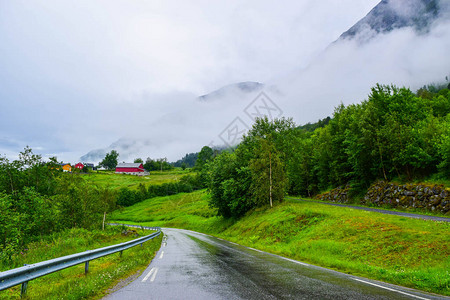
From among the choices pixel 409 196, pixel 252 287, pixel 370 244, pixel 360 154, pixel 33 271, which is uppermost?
pixel 360 154

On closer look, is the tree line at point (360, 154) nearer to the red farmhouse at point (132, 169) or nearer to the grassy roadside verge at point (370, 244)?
the grassy roadside verge at point (370, 244)

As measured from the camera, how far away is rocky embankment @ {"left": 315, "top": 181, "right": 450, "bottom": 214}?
26219 millimetres

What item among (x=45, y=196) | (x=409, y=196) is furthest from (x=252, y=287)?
(x=409, y=196)

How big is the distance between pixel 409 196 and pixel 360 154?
11.9 m

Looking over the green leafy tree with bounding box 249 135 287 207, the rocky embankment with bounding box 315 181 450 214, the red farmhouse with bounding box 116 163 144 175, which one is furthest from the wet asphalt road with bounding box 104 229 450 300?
the red farmhouse with bounding box 116 163 144 175

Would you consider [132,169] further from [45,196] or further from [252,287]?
[252,287]

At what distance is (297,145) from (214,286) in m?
40.1

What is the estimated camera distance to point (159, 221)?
258 feet

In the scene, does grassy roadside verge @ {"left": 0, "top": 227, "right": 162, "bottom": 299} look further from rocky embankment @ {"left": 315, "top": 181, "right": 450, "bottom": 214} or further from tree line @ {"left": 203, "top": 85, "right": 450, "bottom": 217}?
rocky embankment @ {"left": 315, "top": 181, "right": 450, "bottom": 214}

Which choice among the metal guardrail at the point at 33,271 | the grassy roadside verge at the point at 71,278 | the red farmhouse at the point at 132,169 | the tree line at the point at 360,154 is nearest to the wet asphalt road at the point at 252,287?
the grassy roadside verge at the point at 71,278

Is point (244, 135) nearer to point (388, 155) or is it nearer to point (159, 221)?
point (388, 155)

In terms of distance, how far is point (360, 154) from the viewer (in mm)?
41625

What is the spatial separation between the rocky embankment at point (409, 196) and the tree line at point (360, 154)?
9.46ft

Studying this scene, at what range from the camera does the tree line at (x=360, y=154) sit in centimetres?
3391
